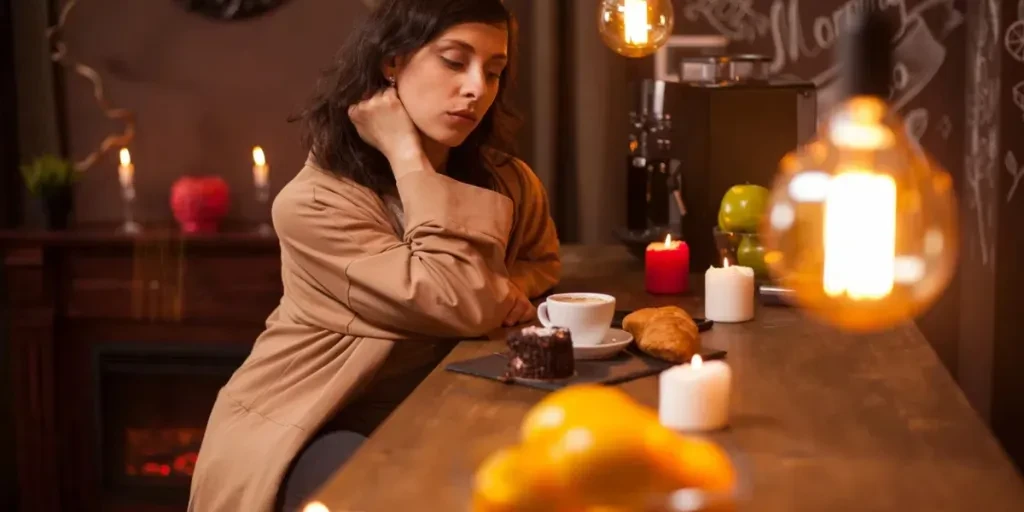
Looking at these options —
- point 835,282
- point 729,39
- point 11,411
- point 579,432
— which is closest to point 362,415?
point 835,282

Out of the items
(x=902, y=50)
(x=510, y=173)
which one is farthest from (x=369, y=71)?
(x=902, y=50)

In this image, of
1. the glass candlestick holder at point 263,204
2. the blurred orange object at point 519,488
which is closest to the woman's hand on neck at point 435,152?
the glass candlestick holder at point 263,204

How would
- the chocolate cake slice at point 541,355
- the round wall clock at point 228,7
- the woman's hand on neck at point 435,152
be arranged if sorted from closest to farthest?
the chocolate cake slice at point 541,355, the woman's hand on neck at point 435,152, the round wall clock at point 228,7

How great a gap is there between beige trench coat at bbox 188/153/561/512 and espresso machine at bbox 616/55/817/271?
67 centimetres

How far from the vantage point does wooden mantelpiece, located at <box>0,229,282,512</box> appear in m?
3.06

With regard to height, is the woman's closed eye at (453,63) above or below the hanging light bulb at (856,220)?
above

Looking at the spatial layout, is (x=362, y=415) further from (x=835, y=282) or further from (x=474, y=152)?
(x=835, y=282)

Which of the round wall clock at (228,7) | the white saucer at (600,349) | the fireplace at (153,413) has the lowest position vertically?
the fireplace at (153,413)

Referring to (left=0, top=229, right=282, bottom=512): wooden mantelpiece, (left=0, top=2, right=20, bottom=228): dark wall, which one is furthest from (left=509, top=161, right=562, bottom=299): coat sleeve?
(left=0, top=2, right=20, bottom=228): dark wall

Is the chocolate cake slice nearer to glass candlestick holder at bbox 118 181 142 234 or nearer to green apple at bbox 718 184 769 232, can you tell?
green apple at bbox 718 184 769 232

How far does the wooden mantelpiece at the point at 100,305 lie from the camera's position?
3.06 m

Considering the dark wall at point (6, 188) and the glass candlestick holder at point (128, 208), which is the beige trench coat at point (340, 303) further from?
the dark wall at point (6, 188)

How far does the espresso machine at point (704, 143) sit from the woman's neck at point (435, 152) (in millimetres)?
577

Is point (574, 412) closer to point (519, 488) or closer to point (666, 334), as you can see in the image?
point (519, 488)
